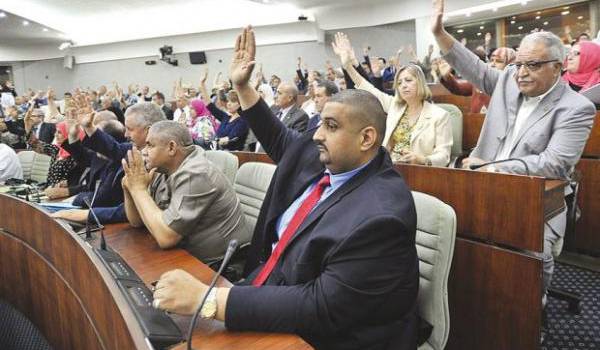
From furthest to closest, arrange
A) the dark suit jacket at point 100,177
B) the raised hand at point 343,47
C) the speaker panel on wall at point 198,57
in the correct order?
the speaker panel on wall at point 198,57 < the raised hand at point 343,47 < the dark suit jacket at point 100,177

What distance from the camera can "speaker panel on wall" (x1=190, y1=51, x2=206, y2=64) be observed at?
45.5 ft

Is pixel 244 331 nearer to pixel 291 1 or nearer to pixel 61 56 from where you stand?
pixel 291 1

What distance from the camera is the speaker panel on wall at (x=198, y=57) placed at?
45.5ft

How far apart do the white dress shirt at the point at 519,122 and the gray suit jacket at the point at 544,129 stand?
2cm

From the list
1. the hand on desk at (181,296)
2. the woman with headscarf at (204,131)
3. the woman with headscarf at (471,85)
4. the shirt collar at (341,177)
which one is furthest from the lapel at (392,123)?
the woman with headscarf at (204,131)

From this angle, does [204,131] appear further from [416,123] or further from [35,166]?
[416,123]

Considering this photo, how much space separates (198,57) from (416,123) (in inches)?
488

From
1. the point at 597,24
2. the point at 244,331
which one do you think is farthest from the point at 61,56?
the point at 244,331

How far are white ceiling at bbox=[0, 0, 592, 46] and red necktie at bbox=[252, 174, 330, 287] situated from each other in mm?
9869

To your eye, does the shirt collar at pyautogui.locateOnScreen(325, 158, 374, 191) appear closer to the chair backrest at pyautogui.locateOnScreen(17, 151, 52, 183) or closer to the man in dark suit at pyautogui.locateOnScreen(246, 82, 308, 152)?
the man in dark suit at pyautogui.locateOnScreen(246, 82, 308, 152)

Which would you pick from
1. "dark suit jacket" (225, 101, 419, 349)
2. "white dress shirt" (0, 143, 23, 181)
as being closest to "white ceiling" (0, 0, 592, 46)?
"white dress shirt" (0, 143, 23, 181)

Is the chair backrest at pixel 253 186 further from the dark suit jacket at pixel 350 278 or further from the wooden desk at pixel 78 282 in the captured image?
the dark suit jacket at pixel 350 278

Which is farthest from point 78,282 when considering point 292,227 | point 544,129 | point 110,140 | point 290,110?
point 290,110

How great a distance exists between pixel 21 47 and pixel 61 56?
129 cm
